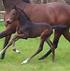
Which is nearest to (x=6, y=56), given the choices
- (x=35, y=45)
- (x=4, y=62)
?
(x=4, y=62)

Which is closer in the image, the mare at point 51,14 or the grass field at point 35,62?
the grass field at point 35,62

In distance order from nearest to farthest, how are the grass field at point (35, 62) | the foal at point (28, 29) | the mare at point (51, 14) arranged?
the grass field at point (35, 62) → the foal at point (28, 29) → the mare at point (51, 14)

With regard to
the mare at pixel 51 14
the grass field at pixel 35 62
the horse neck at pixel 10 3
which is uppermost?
the horse neck at pixel 10 3

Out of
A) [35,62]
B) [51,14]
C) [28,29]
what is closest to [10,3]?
[28,29]

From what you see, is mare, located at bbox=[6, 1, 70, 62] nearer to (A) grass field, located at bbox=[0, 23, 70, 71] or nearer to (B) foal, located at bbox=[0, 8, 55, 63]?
(B) foal, located at bbox=[0, 8, 55, 63]

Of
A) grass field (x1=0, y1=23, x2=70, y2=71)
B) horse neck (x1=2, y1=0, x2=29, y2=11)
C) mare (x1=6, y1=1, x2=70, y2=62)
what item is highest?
horse neck (x1=2, y1=0, x2=29, y2=11)

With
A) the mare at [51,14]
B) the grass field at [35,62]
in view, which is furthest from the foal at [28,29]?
the mare at [51,14]

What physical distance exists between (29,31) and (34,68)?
3.23 feet

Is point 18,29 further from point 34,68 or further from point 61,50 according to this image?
point 61,50

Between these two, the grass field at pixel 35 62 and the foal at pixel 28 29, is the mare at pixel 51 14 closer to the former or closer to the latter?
the foal at pixel 28 29

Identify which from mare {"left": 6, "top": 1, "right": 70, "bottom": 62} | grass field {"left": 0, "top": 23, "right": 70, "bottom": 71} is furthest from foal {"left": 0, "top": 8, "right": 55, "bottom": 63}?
mare {"left": 6, "top": 1, "right": 70, "bottom": 62}

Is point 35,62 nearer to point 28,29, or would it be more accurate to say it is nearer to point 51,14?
point 28,29

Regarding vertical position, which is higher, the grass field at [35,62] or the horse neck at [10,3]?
the horse neck at [10,3]

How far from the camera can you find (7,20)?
8281mm
